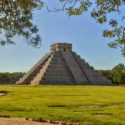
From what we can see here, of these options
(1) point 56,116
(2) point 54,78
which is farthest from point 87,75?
(1) point 56,116

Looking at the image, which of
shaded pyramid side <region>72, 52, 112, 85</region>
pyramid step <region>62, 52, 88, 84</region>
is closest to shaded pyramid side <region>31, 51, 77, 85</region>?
pyramid step <region>62, 52, 88, 84</region>

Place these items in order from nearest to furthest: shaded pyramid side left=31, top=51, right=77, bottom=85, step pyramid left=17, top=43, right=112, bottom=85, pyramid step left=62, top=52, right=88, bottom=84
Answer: shaded pyramid side left=31, top=51, right=77, bottom=85 → step pyramid left=17, top=43, right=112, bottom=85 → pyramid step left=62, top=52, right=88, bottom=84

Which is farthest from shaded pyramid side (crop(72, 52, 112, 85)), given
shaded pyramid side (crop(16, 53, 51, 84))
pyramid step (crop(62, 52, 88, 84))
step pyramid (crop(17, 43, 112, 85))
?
shaded pyramid side (crop(16, 53, 51, 84))

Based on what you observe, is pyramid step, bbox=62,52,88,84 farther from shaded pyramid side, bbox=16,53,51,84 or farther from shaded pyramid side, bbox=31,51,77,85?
shaded pyramid side, bbox=16,53,51,84

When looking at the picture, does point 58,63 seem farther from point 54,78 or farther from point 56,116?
point 56,116

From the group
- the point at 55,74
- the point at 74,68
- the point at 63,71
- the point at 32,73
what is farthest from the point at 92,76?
the point at 32,73

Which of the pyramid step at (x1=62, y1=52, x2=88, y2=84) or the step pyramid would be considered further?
the pyramid step at (x1=62, y1=52, x2=88, y2=84)

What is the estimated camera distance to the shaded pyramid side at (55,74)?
94.4m

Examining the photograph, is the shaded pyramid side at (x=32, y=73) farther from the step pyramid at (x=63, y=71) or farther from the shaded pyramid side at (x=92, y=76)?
the shaded pyramid side at (x=92, y=76)

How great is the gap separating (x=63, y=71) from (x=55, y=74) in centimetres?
449

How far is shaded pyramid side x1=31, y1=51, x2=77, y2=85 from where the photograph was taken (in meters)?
94.4

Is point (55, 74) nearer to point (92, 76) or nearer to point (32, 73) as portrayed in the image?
point (92, 76)

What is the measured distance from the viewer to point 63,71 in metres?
101

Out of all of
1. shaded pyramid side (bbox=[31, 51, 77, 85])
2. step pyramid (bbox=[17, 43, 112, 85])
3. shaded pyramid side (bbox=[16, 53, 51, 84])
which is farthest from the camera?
shaded pyramid side (bbox=[16, 53, 51, 84])
